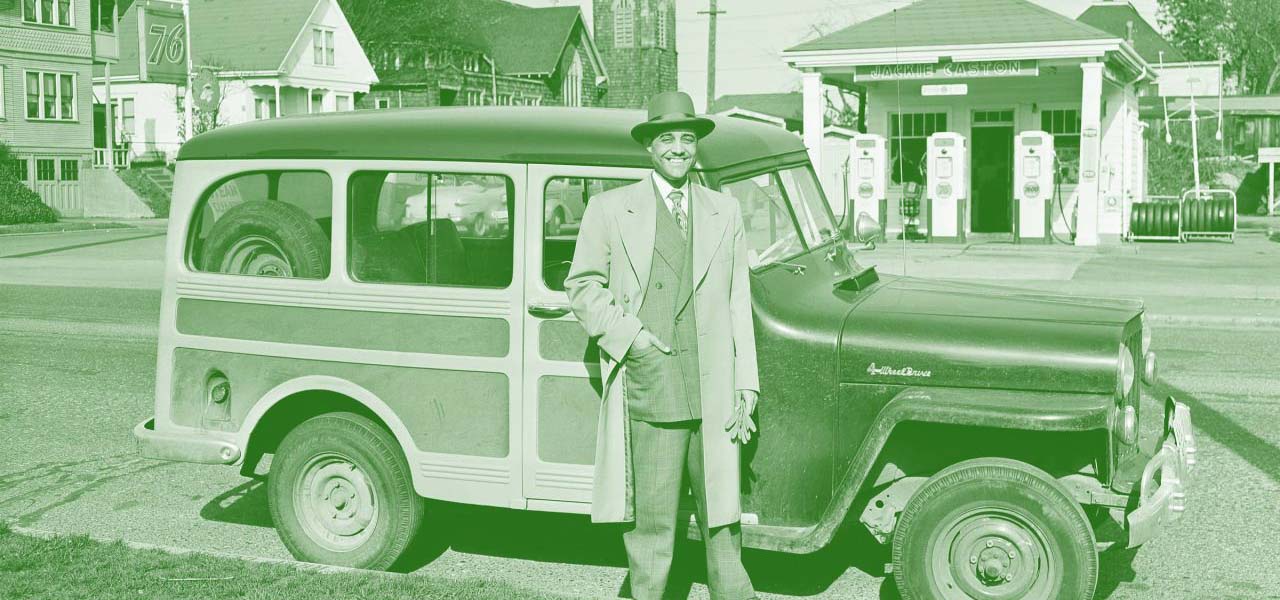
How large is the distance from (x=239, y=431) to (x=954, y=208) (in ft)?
68.5

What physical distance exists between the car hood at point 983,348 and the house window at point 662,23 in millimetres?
81689

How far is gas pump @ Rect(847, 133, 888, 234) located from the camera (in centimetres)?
2539

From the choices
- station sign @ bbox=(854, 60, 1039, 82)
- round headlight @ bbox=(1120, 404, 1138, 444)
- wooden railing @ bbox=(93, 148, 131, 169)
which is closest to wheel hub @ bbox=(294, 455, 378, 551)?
round headlight @ bbox=(1120, 404, 1138, 444)

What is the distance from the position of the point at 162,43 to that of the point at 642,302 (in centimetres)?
3631

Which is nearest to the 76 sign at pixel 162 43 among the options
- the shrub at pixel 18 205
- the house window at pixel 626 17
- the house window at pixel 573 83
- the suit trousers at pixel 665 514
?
the shrub at pixel 18 205

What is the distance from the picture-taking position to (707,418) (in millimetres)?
4555

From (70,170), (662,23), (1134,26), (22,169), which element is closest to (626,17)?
(662,23)

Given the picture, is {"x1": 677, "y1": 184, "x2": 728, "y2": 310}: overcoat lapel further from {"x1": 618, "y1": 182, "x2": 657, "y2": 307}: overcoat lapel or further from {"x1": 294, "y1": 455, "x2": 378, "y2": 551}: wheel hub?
{"x1": 294, "y1": 455, "x2": 378, "y2": 551}: wheel hub

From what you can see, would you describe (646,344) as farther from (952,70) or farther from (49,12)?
(49,12)

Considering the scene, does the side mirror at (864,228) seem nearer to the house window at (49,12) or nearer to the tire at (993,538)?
the tire at (993,538)

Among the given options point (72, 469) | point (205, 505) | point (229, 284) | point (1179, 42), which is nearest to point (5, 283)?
point (72, 469)

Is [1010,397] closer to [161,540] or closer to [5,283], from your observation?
[161,540]

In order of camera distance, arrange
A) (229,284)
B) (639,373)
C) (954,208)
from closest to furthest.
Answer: (639,373) → (229,284) → (954,208)

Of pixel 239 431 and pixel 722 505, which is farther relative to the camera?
pixel 239 431
